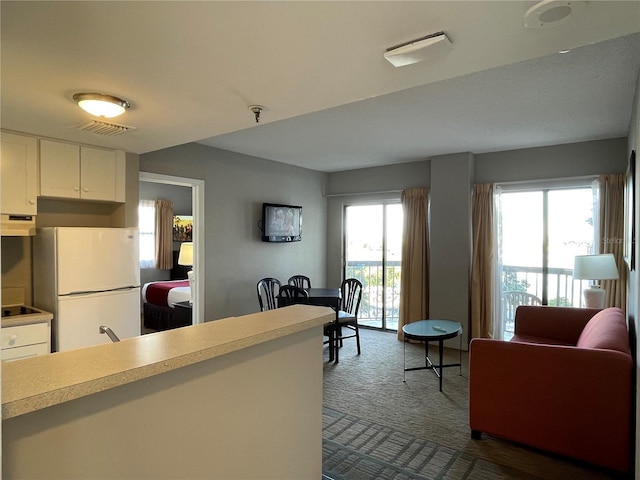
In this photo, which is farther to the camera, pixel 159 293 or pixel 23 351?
pixel 159 293

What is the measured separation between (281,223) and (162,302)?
2.26 metres

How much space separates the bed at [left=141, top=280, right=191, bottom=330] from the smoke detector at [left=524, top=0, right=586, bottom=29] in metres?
5.27

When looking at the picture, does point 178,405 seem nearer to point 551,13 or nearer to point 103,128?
point 551,13

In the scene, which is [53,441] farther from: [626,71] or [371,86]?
[626,71]

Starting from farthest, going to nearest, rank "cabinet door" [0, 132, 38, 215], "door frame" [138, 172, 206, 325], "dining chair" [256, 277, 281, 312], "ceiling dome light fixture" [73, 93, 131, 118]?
"dining chair" [256, 277, 281, 312], "door frame" [138, 172, 206, 325], "cabinet door" [0, 132, 38, 215], "ceiling dome light fixture" [73, 93, 131, 118]

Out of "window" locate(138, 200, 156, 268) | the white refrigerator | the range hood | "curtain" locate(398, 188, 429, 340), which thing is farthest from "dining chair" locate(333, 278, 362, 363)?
"window" locate(138, 200, 156, 268)

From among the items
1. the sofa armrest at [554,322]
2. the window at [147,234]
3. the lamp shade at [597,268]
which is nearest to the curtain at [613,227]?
the sofa armrest at [554,322]

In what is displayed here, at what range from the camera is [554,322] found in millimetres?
3770

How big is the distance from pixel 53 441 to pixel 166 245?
6.98 m

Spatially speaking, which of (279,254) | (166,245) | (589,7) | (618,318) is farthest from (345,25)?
(166,245)

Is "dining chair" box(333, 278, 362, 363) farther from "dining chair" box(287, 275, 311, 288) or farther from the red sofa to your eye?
the red sofa

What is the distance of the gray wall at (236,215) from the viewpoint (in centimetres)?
451

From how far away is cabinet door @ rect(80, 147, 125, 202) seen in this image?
328cm

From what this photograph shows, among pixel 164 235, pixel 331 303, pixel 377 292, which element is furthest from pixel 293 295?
pixel 164 235
